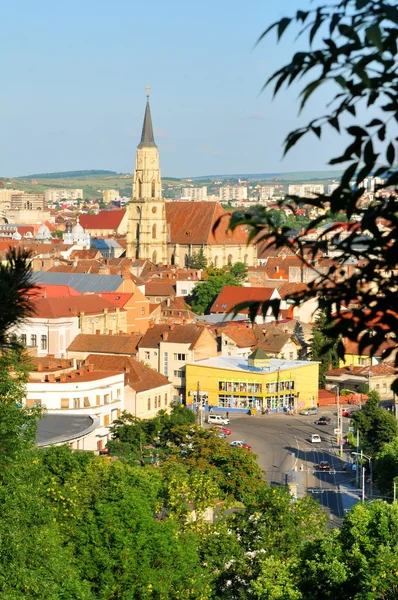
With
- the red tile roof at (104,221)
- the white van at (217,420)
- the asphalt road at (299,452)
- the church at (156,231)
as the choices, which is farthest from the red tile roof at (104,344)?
the red tile roof at (104,221)

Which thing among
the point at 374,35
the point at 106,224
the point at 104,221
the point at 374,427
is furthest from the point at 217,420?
the point at 104,221

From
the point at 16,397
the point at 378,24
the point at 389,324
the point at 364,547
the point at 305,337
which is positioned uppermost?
the point at 378,24

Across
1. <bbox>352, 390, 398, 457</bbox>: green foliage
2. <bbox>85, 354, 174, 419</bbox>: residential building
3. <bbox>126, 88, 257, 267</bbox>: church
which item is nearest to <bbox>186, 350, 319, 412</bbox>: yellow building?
<bbox>85, 354, 174, 419</bbox>: residential building

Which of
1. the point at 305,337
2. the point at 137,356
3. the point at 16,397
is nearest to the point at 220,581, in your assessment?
the point at 16,397

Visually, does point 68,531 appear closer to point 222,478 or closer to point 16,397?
point 16,397

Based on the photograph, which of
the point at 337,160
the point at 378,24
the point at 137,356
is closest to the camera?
the point at 378,24

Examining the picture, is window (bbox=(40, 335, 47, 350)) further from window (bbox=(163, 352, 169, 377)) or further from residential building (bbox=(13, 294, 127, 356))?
window (bbox=(163, 352, 169, 377))

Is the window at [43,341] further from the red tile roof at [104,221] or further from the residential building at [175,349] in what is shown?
the red tile roof at [104,221]
